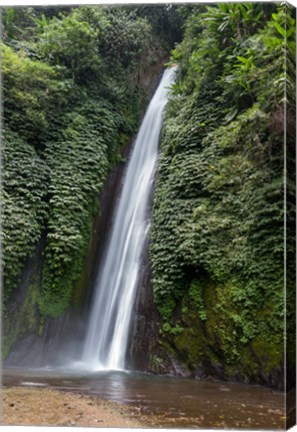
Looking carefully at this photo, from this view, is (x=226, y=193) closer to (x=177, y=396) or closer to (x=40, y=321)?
(x=177, y=396)

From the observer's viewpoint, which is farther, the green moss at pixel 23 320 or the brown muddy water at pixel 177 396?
the green moss at pixel 23 320

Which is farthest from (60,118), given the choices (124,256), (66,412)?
(66,412)

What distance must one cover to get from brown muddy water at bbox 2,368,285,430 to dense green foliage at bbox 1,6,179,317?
105 centimetres

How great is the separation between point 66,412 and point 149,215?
3582 millimetres

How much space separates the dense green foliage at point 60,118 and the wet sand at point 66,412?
154cm

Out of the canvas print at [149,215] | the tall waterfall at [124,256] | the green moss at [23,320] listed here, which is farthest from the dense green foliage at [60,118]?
the tall waterfall at [124,256]

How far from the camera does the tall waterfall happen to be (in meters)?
5.90

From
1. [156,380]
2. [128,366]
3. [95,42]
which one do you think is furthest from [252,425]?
[95,42]

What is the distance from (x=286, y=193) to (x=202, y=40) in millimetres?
2782

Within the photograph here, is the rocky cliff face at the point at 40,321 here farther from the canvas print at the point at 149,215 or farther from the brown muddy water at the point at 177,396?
the brown muddy water at the point at 177,396

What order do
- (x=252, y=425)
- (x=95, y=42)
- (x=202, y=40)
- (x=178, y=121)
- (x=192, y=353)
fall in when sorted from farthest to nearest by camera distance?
(x=178, y=121), (x=95, y=42), (x=202, y=40), (x=192, y=353), (x=252, y=425)

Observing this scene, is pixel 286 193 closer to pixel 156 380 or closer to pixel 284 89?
pixel 284 89

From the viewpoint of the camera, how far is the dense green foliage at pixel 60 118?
5902mm

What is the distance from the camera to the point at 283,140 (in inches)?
181
